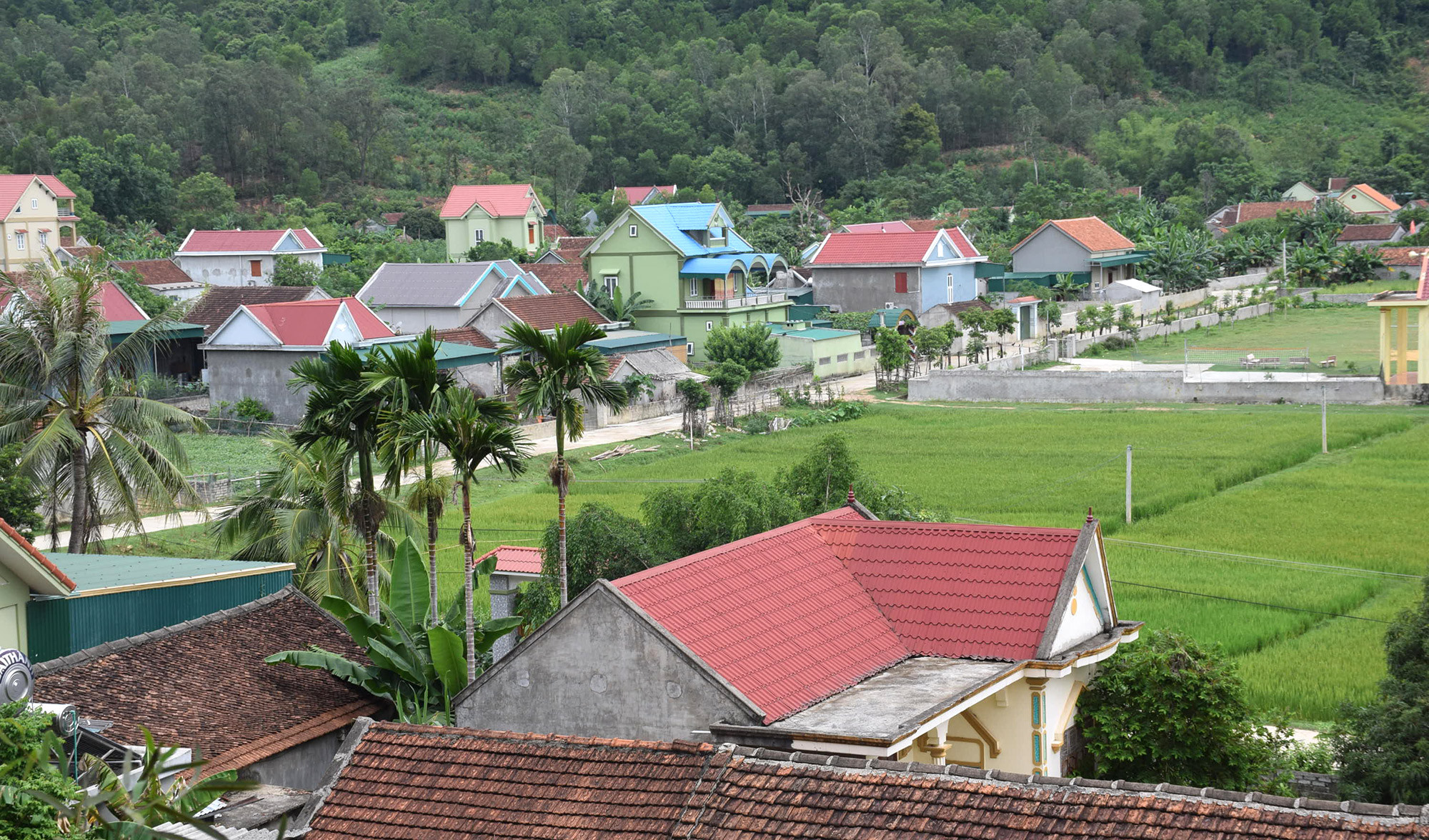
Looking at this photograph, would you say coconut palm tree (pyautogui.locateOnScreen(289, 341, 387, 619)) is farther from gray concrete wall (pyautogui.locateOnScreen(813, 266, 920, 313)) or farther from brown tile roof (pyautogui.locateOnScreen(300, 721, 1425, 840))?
gray concrete wall (pyautogui.locateOnScreen(813, 266, 920, 313))

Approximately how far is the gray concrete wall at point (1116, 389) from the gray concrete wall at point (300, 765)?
3475 cm

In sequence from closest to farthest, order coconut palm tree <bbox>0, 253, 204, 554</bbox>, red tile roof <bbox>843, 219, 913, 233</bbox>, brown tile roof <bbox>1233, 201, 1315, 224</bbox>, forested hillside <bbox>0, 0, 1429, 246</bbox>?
coconut palm tree <bbox>0, 253, 204, 554</bbox>
red tile roof <bbox>843, 219, 913, 233</bbox>
brown tile roof <bbox>1233, 201, 1315, 224</bbox>
forested hillside <bbox>0, 0, 1429, 246</bbox>

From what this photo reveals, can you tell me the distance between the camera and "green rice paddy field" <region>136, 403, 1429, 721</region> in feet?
68.4

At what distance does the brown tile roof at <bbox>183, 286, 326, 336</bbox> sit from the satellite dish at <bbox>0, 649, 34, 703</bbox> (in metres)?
39.1

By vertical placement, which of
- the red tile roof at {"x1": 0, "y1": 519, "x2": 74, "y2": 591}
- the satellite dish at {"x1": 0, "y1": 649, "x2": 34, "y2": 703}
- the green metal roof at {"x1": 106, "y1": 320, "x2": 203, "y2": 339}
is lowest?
the satellite dish at {"x1": 0, "y1": 649, "x2": 34, "y2": 703}

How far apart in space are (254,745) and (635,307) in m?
43.1

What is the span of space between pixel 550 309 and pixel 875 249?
17.0 m

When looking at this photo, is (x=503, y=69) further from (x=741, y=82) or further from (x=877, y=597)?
(x=877, y=597)

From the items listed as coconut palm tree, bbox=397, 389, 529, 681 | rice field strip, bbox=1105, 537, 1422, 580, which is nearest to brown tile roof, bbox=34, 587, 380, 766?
coconut palm tree, bbox=397, 389, 529, 681

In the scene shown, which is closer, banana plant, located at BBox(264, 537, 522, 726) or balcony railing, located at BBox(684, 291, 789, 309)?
banana plant, located at BBox(264, 537, 522, 726)

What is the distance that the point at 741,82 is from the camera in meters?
114

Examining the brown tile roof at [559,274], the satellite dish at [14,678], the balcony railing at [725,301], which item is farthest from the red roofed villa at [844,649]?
the brown tile roof at [559,274]

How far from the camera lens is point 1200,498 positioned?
98.8 feet

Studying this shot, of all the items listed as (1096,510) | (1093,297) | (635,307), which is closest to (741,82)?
(1093,297)
